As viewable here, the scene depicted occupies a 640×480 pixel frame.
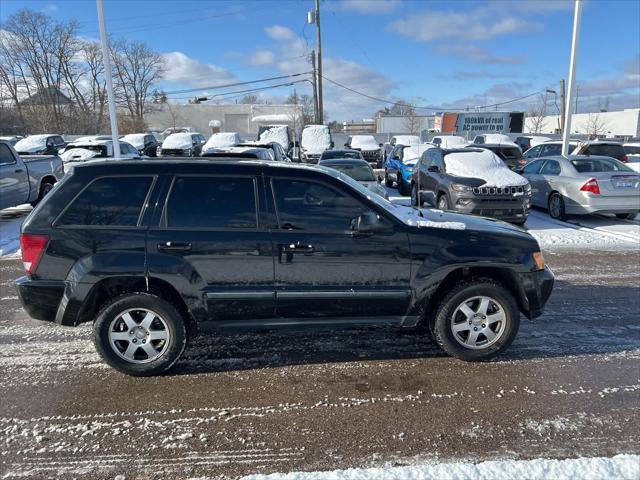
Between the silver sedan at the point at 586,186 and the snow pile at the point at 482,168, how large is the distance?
5.03ft

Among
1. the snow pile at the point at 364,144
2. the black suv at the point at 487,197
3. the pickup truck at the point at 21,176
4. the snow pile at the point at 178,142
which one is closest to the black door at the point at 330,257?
the black suv at the point at 487,197

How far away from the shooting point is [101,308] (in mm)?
3693

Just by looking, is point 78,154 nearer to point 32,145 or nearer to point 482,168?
point 32,145

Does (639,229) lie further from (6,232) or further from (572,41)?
(6,232)

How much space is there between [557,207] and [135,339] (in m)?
10.6

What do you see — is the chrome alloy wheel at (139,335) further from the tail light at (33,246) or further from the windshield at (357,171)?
the windshield at (357,171)

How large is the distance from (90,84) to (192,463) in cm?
6480

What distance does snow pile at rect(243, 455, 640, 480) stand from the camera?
2512mm

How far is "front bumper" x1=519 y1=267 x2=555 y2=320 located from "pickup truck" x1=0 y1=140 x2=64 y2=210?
1108 cm

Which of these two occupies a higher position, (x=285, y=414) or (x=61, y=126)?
(x=61, y=126)

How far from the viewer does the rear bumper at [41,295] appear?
11.8 ft

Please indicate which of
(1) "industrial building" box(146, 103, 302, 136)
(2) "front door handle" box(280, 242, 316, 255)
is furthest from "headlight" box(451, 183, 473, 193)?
(1) "industrial building" box(146, 103, 302, 136)

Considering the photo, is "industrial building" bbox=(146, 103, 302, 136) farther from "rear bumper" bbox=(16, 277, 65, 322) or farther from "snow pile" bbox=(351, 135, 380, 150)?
"rear bumper" bbox=(16, 277, 65, 322)

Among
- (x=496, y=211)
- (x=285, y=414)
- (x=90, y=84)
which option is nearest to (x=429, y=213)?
(x=285, y=414)
